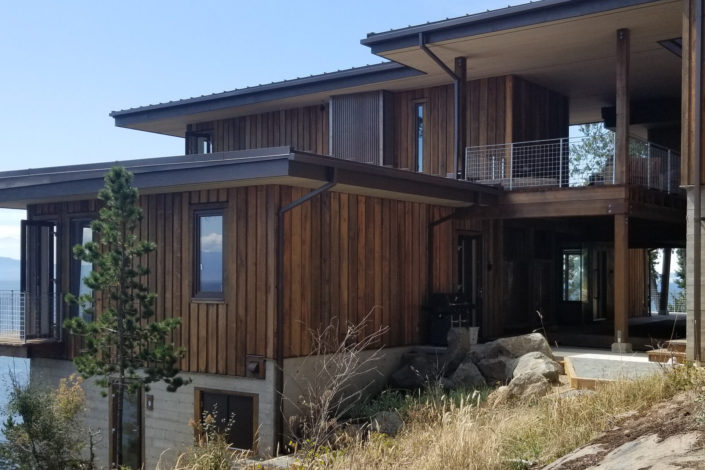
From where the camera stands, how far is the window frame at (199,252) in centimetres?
1267

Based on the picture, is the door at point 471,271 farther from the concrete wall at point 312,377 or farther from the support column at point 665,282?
the support column at point 665,282

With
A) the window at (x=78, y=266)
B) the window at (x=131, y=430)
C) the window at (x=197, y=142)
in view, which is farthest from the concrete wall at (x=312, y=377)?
the window at (x=197, y=142)

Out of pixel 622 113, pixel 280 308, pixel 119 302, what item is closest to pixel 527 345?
pixel 280 308

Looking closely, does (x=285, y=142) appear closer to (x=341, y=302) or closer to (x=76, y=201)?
(x=76, y=201)

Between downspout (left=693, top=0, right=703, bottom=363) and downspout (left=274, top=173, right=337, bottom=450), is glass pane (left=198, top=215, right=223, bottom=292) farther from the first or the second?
downspout (left=693, top=0, right=703, bottom=363)

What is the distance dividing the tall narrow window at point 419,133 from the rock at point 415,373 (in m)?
5.87

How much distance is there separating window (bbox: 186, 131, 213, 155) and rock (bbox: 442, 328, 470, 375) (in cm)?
1195

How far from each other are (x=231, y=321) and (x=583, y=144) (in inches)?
911

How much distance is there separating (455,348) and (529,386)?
279 centimetres

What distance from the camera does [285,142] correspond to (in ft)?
70.8

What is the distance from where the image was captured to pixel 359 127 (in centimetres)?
1964

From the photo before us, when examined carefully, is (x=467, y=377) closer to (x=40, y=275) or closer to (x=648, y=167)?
(x=648, y=167)

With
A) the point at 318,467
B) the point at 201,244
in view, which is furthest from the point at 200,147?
the point at 318,467

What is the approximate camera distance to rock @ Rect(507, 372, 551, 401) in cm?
1079
